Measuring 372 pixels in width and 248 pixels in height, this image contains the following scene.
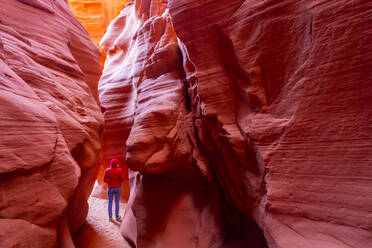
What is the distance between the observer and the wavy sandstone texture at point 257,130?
7.28ft

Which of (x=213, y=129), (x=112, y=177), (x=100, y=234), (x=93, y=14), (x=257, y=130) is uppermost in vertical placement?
(x=93, y=14)

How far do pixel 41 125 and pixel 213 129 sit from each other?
2.74 metres

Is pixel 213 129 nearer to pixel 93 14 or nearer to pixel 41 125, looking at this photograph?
pixel 41 125

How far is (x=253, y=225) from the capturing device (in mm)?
3686

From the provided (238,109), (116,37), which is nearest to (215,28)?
(238,109)

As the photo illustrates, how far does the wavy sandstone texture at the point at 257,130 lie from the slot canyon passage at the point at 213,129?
0.05ft

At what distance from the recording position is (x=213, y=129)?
387cm

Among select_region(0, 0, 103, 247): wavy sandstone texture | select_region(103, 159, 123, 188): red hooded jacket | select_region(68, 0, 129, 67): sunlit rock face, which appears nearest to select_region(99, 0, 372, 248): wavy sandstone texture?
select_region(103, 159, 123, 188): red hooded jacket

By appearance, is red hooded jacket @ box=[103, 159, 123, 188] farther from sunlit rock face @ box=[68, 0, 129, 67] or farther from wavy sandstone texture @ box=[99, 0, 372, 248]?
sunlit rock face @ box=[68, 0, 129, 67]

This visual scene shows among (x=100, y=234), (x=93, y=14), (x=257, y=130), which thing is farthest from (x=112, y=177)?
(x=93, y=14)

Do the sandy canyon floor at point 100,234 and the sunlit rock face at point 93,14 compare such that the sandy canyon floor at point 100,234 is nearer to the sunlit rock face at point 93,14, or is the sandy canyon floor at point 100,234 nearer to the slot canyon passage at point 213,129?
the slot canyon passage at point 213,129

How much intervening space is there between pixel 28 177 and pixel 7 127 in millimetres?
583

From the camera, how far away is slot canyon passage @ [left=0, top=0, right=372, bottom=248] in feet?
7.11

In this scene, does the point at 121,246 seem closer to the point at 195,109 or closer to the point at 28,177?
the point at 28,177
